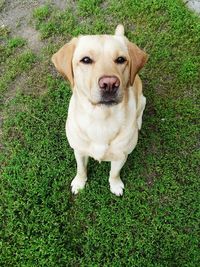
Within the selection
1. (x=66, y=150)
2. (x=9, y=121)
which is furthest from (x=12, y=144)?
(x=66, y=150)

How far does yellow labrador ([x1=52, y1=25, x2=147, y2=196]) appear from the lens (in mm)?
3338

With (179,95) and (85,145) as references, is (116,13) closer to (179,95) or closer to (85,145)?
(179,95)

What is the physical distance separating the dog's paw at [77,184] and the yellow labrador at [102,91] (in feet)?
1.60

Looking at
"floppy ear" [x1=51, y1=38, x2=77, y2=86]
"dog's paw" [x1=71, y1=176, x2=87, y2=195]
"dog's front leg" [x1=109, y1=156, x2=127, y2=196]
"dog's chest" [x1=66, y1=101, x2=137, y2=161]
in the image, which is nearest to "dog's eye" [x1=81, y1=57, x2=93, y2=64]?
"floppy ear" [x1=51, y1=38, x2=77, y2=86]

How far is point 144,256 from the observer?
14.4 feet

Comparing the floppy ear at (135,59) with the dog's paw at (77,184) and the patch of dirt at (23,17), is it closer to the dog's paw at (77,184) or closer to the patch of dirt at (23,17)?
the dog's paw at (77,184)

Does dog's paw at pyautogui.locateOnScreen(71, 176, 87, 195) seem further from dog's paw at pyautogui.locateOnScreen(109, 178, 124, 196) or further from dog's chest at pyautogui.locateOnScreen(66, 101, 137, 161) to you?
dog's chest at pyautogui.locateOnScreen(66, 101, 137, 161)

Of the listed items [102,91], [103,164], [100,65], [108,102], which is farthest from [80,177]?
[100,65]

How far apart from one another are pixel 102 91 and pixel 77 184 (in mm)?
1591

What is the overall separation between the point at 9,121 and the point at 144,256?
2.10 metres

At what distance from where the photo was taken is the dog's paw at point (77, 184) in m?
4.62

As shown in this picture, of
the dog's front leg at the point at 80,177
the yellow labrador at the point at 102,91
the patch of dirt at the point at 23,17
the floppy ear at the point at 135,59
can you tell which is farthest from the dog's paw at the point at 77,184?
the patch of dirt at the point at 23,17

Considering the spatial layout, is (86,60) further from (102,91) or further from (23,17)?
(23,17)

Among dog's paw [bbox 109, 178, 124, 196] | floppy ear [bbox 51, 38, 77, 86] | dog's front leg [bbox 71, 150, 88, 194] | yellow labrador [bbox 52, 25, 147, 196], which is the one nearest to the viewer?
yellow labrador [bbox 52, 25, 147, 196]
